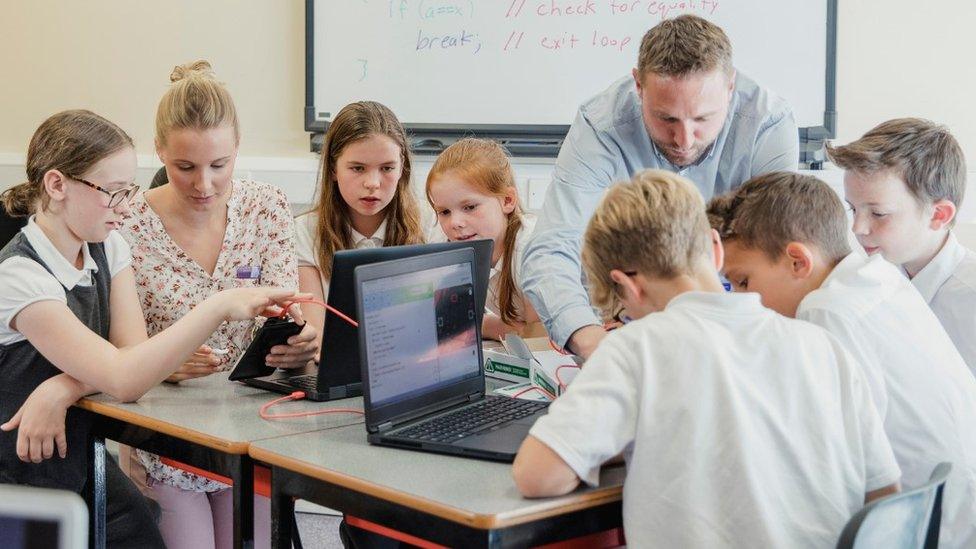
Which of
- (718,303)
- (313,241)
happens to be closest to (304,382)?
(313,241)

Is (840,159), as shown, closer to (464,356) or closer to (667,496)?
(464,356)

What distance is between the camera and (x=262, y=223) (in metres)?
2.38

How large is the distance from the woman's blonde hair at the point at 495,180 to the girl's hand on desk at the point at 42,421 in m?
1.00

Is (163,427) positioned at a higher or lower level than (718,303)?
lower

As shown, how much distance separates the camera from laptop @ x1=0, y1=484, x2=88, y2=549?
55 cm

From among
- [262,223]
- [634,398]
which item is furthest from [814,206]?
[262,223]

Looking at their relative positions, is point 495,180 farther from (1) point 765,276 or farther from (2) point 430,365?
(1) point 765,276

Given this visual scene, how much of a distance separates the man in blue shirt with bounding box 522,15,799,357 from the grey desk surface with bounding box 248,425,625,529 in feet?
1.39

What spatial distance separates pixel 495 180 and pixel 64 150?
3.24ft

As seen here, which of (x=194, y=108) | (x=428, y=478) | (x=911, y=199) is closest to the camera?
(x=428, y=478)

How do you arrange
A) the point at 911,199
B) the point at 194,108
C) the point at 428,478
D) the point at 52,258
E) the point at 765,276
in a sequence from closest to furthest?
1. the point at 428,478
2. the point at 765,276
3. the point at 52,258
4. the point at 911,199
5. the point at 194,108

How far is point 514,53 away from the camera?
333 centimetres

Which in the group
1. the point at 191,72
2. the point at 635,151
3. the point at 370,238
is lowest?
the point at 370,238

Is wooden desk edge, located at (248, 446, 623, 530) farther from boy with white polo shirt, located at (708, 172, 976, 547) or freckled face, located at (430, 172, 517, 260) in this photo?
freckled face, located at (430, 172, 517, 260)
